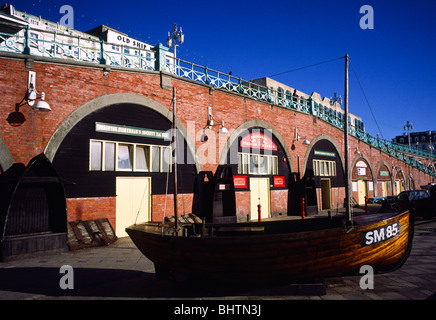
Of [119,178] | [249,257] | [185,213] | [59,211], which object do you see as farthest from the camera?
[185,213]

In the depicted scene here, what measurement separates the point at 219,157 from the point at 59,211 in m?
9.09

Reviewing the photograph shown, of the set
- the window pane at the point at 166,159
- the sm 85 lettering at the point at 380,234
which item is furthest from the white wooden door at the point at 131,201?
the sm 85 lettering at the point at 380,234

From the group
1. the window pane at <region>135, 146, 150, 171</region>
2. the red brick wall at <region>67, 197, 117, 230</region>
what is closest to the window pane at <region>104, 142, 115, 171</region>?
the window pane at <region>135, 146, 150, 171</region>

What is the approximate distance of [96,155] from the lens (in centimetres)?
1252

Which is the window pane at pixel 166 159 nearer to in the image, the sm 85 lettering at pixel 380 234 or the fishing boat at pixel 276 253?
the fishing boat at pixel 276 253

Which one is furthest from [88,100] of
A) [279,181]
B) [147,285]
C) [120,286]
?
[279,181]

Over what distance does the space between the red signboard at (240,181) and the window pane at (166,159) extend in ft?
15.8

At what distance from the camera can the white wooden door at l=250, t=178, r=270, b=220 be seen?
19.2 meters

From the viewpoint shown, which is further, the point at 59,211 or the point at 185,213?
the point at 185,213

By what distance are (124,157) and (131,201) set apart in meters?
2.07

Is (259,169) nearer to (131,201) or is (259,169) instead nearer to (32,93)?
(131,201)

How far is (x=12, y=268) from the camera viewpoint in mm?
8523
